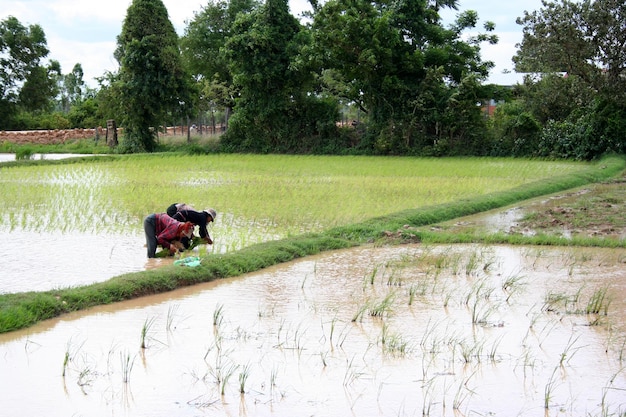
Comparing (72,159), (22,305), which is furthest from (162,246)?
(72,159)

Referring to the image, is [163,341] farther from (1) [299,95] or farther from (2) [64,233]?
(1) [299,95]

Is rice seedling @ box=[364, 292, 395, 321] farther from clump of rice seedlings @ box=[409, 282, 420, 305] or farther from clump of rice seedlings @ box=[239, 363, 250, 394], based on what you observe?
clump of rice seedlings @ box=[239, 363, 250, 394]

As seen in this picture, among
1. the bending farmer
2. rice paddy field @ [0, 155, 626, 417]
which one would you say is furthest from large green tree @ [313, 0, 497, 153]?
the bending farmer

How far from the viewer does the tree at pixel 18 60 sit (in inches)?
1001

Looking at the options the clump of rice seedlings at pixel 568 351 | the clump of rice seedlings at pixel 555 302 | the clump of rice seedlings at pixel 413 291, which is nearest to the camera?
the clump of rice seedlings at pixel 568 351

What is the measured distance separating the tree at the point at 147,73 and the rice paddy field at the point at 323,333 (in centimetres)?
1614

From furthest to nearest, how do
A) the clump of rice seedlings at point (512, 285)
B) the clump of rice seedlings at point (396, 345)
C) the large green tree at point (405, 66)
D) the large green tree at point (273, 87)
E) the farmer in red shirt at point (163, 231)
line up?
the large green tree at point (273, 87) → the large green tree at point (405, 66) → the farmer in red shirt at point (163, 231) → the clump of rice seedlings at point (512, 285) → the clump of rice seedlings at point (396, 345)

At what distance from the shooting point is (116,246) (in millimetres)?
8258

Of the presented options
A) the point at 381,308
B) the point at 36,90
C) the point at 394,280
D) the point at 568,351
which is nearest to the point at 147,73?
the point at 36,90

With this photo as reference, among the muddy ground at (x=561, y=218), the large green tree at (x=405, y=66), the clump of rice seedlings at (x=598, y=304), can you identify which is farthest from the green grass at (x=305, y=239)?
the large green tree at (x=405, y=66)

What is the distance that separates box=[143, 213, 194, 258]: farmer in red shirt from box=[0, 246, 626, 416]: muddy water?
111 cm

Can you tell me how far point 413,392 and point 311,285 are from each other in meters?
2.66

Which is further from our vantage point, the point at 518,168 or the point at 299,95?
the point at 299,95

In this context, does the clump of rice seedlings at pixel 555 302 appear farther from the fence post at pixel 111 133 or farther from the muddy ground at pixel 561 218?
the fence post at pixel 111 133
